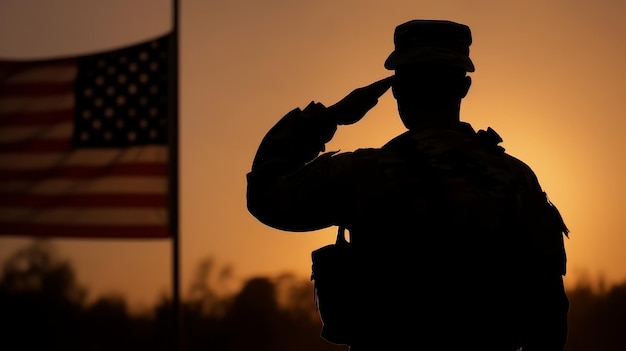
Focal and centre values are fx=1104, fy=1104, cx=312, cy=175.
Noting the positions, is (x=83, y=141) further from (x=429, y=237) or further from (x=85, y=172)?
(x=429, y=237)

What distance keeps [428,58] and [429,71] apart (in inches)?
1.5

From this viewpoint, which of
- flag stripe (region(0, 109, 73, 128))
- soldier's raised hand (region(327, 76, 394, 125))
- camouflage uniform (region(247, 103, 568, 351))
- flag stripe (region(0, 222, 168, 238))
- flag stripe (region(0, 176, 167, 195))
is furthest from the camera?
flag stripe (region(0, 109, 73, 128))

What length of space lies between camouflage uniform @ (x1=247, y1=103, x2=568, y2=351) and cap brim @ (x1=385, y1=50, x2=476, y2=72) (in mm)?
251

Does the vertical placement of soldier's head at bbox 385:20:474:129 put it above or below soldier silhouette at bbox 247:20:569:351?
above

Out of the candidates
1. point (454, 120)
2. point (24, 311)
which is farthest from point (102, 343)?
point (454, 120)

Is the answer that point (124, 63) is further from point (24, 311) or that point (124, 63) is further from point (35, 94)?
point (24, 311)

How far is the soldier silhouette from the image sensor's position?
9.86ft

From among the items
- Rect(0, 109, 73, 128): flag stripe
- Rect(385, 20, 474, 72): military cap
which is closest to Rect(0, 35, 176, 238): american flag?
Rect(0, 109, 73, 128): flag stripe

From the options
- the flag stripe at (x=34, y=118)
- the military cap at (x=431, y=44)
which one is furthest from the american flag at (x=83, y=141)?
the military cap at (x=431, y=44)

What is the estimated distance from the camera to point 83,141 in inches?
A: 531

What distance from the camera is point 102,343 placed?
6212 centimetres

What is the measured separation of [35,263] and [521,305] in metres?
65.7

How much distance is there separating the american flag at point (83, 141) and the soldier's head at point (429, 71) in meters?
10.3

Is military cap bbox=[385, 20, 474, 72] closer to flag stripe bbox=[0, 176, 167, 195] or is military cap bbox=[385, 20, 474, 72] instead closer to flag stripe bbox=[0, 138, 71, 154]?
flag stripe bbox=[0, 176, 167, 195]
